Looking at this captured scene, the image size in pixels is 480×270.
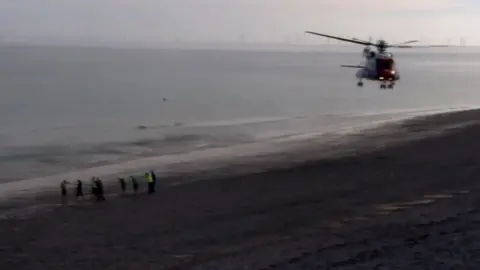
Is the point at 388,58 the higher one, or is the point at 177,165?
the point at 388,58

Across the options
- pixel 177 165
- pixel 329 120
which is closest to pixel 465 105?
pixel 329 120

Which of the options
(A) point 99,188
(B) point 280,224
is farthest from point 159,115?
(B) point 280,224

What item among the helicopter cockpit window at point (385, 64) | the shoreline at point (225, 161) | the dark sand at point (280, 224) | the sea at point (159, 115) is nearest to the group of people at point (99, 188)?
the dark sand at point (280, 224)

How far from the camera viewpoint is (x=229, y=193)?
19.1m

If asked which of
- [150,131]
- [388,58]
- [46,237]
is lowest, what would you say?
[46,237]

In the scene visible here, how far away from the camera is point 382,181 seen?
19.7 metres

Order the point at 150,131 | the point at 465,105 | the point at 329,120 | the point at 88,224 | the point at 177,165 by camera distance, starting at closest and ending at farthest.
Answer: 1. the point at 88,224
2. the point at 177,165
3. the point at 150,131
4. the point at 329,120
5. the point at 465,105

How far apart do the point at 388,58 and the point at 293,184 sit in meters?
22.2

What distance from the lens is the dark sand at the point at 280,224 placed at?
1093 cm

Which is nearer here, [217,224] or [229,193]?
[217,224]

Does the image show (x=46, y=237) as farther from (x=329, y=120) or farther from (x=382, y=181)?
(x=329, y=120)

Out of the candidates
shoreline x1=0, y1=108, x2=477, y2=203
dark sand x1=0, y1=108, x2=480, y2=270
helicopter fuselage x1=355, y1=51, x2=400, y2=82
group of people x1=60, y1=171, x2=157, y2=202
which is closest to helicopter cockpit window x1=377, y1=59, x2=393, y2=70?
helicopter fuselage x1=355, y1=51, x2=400, y2=82

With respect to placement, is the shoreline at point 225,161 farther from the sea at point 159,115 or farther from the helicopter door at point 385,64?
the helicopter door at point 385,64

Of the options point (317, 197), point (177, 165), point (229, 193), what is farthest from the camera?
point (177, 165)
